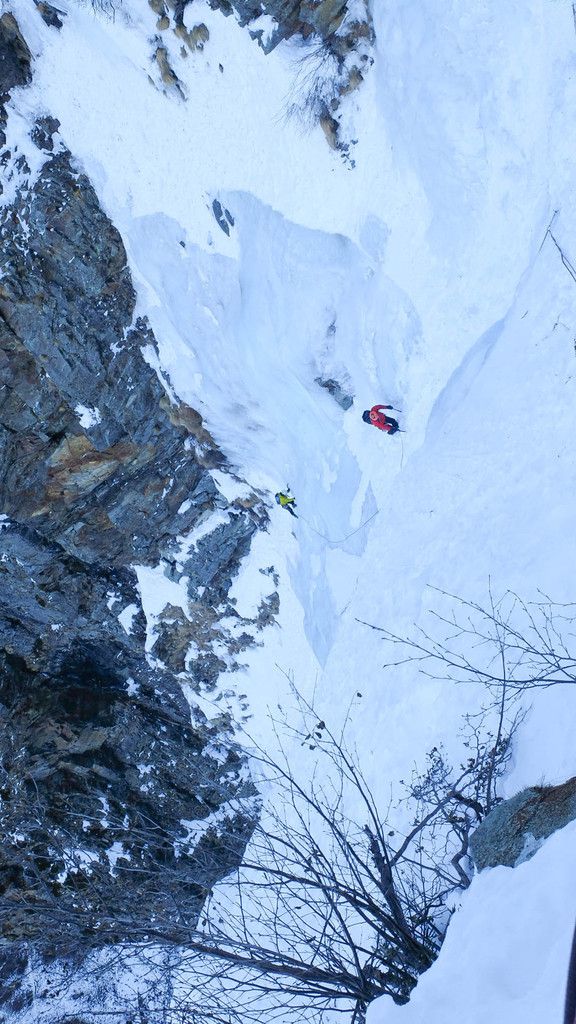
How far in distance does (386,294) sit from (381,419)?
4.18 ft

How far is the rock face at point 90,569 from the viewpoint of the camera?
809 cm

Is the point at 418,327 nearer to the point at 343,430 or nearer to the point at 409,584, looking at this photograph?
the point at 343,430

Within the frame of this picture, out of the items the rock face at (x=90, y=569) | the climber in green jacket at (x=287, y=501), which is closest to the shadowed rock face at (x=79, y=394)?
the rock face at (x=90, y=569)

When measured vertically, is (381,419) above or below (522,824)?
above

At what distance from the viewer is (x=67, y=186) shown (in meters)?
7.91

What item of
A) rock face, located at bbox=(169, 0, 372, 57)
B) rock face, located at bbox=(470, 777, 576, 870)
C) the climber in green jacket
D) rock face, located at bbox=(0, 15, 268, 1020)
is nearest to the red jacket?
the climber in green jacket

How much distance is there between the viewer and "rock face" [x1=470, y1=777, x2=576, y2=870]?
3482 mm

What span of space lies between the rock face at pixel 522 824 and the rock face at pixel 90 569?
4305mm

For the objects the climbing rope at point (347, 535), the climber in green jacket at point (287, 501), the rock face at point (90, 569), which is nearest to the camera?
the climbing rope at point (347, 535)

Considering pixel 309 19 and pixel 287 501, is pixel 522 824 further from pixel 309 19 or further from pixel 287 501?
pixel 309 19

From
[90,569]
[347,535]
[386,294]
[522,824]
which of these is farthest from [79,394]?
[522,824]

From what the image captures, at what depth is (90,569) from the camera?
35.8 feet

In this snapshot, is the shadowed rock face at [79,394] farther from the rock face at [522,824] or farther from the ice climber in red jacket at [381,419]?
the rock face at [522,824]

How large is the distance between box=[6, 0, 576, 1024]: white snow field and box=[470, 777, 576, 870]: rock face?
0.15 meters
